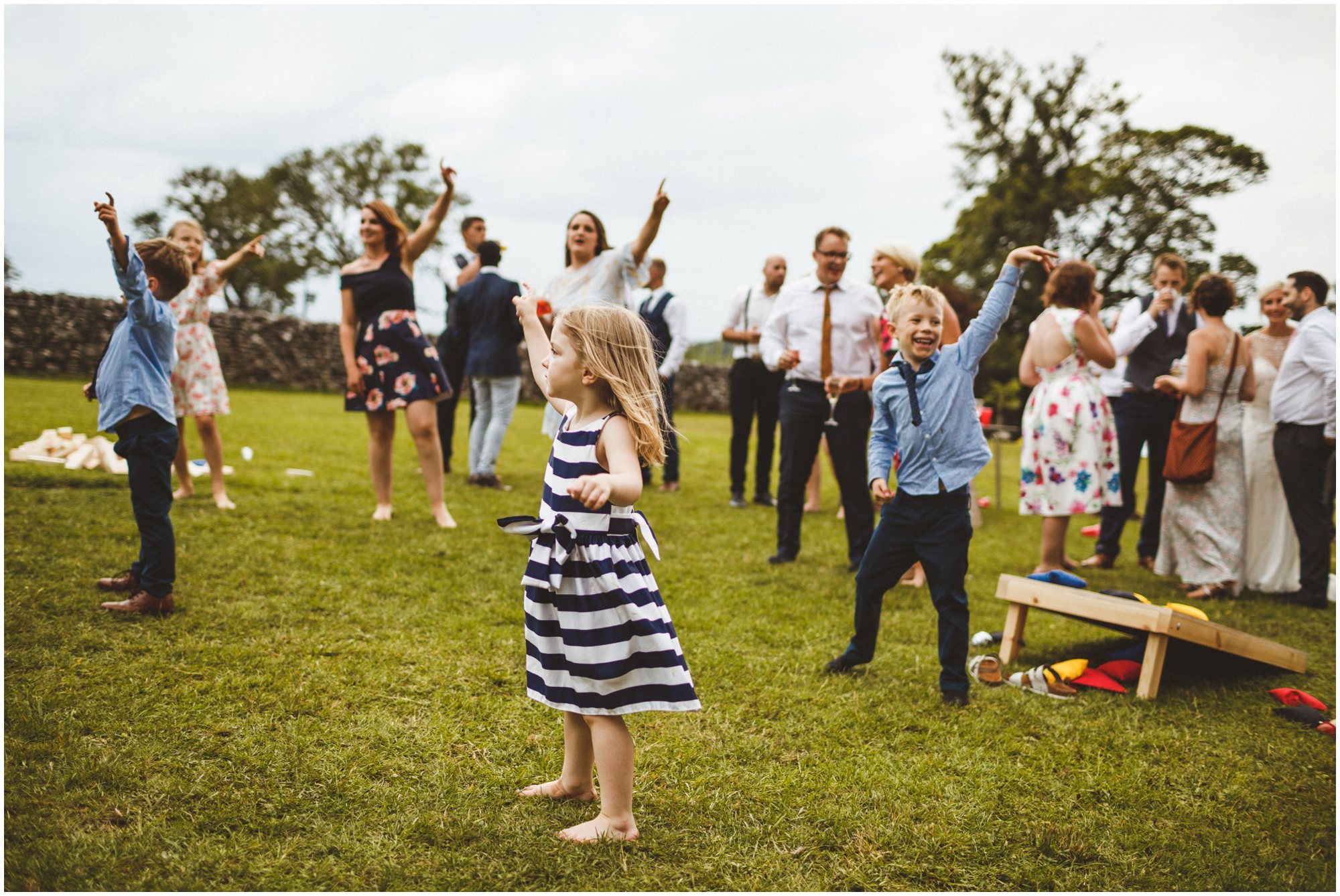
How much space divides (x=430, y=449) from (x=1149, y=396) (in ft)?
18.4

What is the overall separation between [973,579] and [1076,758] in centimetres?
294

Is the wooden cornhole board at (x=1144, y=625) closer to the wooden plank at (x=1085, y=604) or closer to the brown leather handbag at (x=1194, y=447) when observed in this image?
the wooden plank at (x=1085, y=604)

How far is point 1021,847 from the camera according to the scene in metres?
2.47

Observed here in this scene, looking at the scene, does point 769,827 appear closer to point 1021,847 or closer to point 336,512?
point 1021,847

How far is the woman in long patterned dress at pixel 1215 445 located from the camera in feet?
19.6

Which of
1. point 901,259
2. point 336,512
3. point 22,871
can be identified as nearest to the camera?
point 22,871

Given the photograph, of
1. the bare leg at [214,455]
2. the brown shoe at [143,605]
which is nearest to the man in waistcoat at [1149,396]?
the brown shoe at [143,605]

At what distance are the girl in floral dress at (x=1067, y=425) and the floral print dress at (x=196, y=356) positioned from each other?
5.64 m

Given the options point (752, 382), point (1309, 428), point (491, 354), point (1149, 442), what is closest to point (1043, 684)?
point (1309, 428)

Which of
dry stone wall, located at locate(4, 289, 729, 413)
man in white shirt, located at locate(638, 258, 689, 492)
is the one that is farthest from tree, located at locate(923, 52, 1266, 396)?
man in white shirt, located at locate(638, 258, 689, 492)

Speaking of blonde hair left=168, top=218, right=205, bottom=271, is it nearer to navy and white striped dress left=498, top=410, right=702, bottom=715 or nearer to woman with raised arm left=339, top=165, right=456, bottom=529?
woman with raised arm left=339, top=165, right=456, bottom=529

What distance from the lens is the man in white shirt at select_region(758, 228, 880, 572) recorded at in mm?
Result: 5688

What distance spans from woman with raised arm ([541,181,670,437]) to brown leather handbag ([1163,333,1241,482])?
395 cm

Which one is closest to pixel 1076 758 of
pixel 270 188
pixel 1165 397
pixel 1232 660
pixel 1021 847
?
pixel 1021 847
